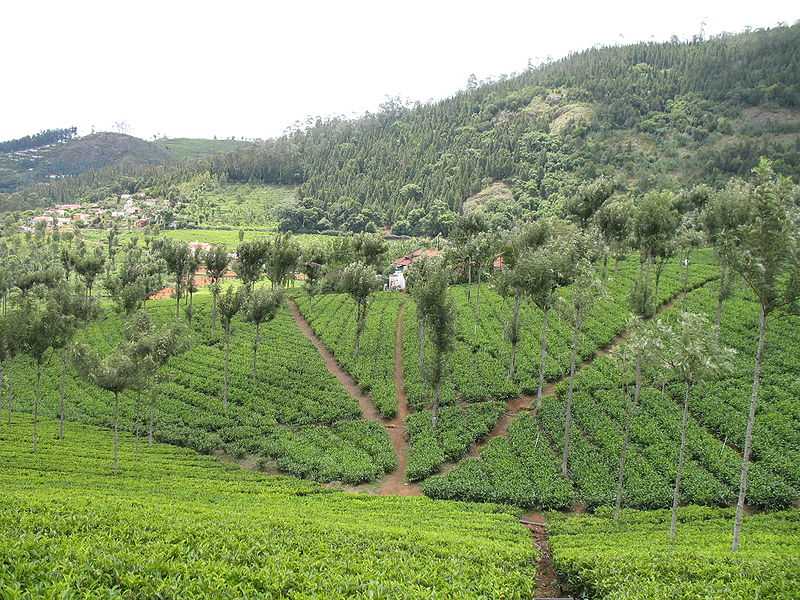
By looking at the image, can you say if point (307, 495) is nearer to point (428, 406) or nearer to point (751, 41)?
point (428, 406)

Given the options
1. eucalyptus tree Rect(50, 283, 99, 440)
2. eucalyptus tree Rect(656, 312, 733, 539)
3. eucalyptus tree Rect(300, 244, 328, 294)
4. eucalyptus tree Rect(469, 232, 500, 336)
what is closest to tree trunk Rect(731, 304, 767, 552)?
eucalyptus tree Rect(656, 312, 733, 539)

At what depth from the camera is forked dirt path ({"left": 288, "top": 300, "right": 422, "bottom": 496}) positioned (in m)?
29.3

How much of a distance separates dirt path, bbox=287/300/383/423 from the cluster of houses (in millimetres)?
113669

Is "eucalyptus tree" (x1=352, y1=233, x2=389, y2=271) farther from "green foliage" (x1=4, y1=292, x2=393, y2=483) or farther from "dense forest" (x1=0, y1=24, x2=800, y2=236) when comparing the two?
"dense forest" (x1=0, y1=24, x2=800, y2=236)

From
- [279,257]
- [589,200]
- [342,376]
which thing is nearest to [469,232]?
[589,200]

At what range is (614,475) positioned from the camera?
89.9 feet

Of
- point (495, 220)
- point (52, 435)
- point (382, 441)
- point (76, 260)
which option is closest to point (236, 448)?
point (382, 441)

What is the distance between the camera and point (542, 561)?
19688mm

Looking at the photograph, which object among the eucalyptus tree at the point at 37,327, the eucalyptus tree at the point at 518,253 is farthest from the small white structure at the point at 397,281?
the eucalyptus tree at the point at 37,327

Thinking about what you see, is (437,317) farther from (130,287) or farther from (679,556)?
(130,287)

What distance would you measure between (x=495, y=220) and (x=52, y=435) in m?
97.4

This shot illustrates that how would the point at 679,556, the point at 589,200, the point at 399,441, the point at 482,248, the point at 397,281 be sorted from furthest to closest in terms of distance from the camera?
1. the point at 397,281
2. the point at 482,248
3. the point at 589,200
4. the point at 399,441
5. the point at 679,556

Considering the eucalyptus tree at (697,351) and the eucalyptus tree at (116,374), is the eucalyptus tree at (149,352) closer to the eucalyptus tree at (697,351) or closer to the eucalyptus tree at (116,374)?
the eucalyptus tree at (116,374)

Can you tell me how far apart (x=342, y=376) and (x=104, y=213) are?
506 ft
